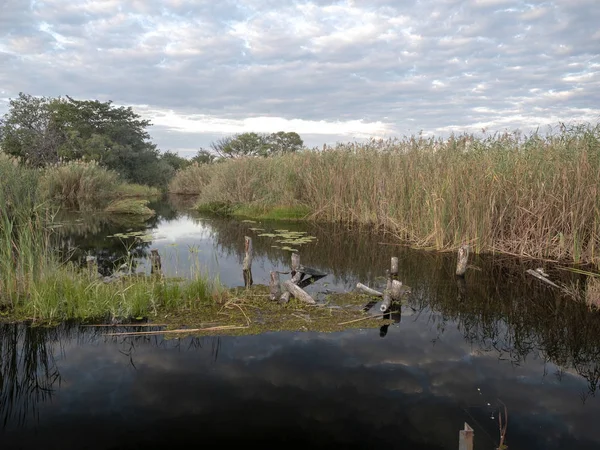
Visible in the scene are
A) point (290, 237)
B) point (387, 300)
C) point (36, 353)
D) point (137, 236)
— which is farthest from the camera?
point (137, 236)

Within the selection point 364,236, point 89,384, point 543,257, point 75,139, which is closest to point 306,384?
point 89,384

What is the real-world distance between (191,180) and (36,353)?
2855cm

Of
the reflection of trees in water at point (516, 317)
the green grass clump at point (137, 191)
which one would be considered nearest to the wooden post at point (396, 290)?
the reflection of trees in water at point (516, 317)

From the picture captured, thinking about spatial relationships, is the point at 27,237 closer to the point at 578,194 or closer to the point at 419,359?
the point at 419,359

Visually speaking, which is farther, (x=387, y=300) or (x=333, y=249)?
(x=333, y=249)

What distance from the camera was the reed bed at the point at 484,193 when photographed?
8.44m

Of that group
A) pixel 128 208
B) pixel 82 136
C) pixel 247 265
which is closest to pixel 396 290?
pixel 247 265

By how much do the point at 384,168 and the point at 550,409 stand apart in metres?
9.48

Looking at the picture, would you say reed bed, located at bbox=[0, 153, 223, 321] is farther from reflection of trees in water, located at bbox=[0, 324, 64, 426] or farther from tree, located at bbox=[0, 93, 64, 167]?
tree, located at bbox=[0, 93, 64, 167]

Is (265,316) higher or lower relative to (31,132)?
lower

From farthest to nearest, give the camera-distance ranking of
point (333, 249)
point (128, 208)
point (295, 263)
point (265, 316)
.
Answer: point (128, 208)
point (333, 249)
point (295, 263)
point (265, 316)

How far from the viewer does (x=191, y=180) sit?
106ft

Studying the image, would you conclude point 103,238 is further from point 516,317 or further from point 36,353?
point 516,317

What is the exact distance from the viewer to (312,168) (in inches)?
597
